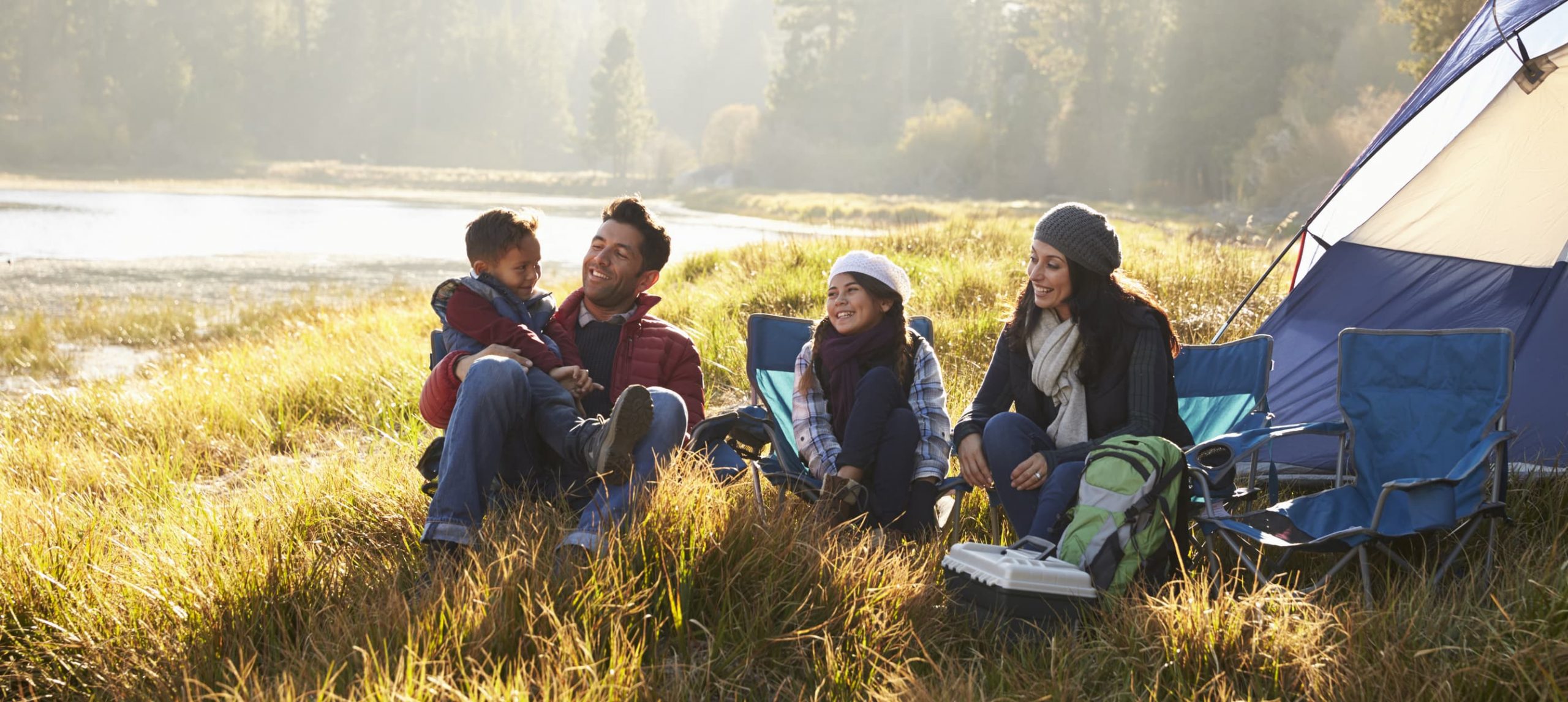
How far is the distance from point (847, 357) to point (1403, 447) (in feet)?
5.37

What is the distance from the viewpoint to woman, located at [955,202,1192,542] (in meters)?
2.87

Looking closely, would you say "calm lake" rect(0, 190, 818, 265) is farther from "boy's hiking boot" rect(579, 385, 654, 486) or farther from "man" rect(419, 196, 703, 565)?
"boy's hiking boot" rect(579, 385, 654, 486)

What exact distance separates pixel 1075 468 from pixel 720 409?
2.62 m

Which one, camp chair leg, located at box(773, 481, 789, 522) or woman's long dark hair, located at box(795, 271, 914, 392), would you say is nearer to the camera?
camp chair leg, located at box(773, 481, 789, 522)

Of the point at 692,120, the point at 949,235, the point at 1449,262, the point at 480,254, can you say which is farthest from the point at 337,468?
the point at 692,120

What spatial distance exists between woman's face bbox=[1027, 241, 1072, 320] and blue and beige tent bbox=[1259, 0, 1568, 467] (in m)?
1.32

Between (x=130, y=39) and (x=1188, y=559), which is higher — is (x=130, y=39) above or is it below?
above

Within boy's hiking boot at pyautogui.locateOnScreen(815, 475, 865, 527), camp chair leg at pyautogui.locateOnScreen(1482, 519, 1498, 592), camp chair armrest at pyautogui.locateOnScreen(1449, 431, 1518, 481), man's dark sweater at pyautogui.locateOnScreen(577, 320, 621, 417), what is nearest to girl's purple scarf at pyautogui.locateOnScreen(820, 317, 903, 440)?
boy's hiking boot at pyautogui.locateOnScreen(815, 475, 865, 527)

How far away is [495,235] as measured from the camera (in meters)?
3.03

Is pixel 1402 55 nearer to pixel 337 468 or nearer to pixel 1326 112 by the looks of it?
pixel 1326 112

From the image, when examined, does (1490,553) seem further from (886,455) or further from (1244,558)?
(886,455)

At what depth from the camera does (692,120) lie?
96875 mm

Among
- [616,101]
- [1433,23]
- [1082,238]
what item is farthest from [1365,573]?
[616,101]

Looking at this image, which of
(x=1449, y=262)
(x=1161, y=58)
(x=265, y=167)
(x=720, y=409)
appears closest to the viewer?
(x=1449, y=262)
